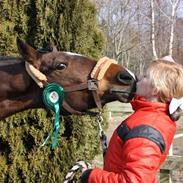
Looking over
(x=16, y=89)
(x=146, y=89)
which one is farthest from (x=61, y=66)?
(x=146, y=89)

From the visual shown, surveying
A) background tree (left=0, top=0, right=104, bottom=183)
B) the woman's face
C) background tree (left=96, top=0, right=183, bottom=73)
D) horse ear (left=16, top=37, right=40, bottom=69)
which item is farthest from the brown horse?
background tree (left=96, top=0, right=183, bottom=73)

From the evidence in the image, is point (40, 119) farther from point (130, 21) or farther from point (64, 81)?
point (130, 21)

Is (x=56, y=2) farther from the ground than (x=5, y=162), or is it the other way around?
Result: (x=56, y=2)

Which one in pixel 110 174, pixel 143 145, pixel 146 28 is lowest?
pixel 146 28

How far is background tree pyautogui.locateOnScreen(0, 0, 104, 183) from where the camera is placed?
397cm

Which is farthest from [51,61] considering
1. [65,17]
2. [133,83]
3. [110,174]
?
[65,17]

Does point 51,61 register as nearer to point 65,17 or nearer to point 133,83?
point 133,83

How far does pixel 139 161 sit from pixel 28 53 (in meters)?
1.16

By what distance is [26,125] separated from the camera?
405 centimetres

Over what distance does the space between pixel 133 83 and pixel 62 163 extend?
73.1 inches

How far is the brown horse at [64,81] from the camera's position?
2.53m

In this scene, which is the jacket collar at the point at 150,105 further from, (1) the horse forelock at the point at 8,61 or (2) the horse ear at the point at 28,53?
(1) the horse forelock at the point at 8,61

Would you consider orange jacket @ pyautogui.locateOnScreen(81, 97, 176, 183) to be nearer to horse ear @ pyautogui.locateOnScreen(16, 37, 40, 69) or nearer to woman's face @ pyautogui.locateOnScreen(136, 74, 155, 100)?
woman's face @ pyautogui.locateOnScreen(136, 74, 155, 100)

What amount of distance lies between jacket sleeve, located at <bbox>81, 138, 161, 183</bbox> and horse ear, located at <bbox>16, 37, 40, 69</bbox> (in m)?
1.03
